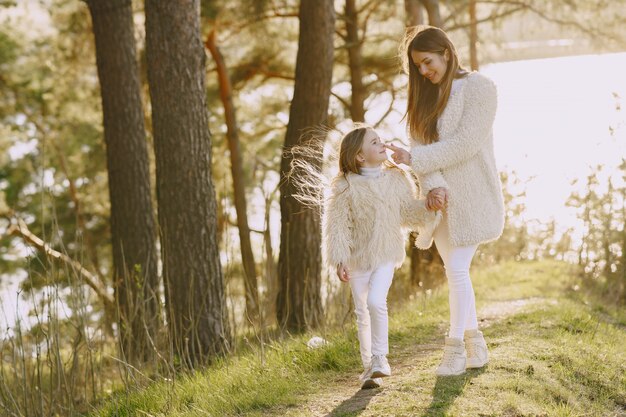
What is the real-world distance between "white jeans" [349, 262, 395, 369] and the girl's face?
19.8 inches

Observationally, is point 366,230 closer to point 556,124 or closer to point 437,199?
point 437,199

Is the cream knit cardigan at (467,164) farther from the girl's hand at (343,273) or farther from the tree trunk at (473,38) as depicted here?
the tree trunk at (473,38)

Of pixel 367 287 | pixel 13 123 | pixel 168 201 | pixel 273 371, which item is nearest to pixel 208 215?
pixel 168 201

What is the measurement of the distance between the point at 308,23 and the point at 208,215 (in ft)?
7.51

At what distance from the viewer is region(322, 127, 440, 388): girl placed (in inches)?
170

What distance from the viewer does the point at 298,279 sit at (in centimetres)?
767

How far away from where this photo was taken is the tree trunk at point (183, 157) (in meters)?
6.03

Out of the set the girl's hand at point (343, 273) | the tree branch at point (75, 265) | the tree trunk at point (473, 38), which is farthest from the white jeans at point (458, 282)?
the tree trunk at point (473, 38)

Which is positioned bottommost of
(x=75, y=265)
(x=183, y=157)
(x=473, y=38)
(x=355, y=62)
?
(x=75, y=265)

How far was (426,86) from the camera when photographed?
4.53m

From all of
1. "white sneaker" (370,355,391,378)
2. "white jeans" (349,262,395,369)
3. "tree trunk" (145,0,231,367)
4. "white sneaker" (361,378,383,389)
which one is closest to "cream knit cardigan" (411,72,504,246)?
"white jeans" (349,262,395,369)

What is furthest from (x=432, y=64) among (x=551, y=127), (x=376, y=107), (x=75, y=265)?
(x=551, y=127)

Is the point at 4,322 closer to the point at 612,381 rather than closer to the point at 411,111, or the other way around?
the point at 411,111

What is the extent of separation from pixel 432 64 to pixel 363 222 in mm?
847
